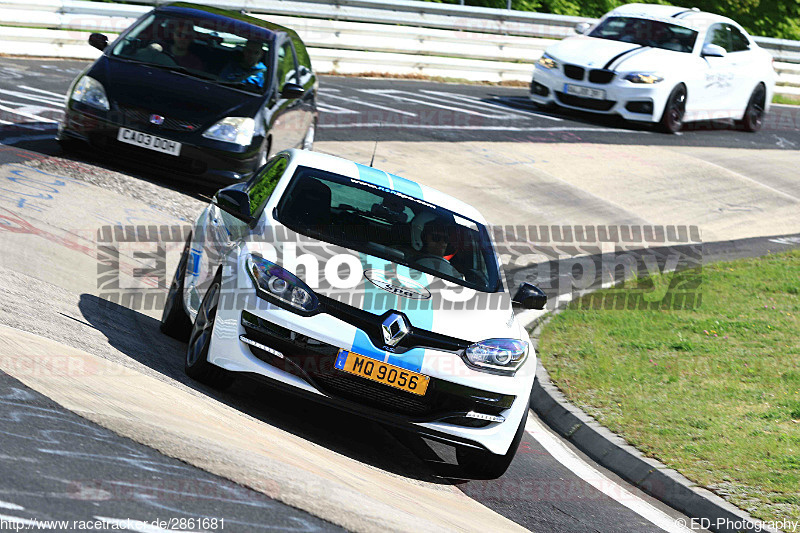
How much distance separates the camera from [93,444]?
477cm

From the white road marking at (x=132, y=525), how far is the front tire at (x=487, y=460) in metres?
2.51

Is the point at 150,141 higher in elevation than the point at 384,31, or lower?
lower

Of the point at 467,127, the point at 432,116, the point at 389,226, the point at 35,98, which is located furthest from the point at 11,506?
the point at 432,116

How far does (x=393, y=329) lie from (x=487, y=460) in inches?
40.7

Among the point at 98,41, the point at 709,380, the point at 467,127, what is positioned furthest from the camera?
the point at 467,127

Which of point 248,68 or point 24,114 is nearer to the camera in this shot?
point 248,68

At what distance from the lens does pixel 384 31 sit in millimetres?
21688

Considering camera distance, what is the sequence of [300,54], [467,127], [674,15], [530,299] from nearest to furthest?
[530,299] < [300,54] < [467,127] < [674,15]

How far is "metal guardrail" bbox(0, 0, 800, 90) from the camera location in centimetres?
1772

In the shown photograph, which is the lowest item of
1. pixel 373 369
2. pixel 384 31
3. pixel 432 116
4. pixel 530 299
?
pixel 432 116

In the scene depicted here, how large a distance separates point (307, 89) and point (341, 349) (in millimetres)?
7462

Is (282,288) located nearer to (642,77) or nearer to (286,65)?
(286,65)

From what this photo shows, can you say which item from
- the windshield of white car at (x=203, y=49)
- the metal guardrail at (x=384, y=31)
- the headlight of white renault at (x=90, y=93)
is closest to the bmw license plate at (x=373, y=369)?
the headlight of white renault at (x=90, y=93)

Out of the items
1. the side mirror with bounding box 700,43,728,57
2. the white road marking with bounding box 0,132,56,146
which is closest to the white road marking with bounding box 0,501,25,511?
the white road marking with bounding box 0,132,56,146
